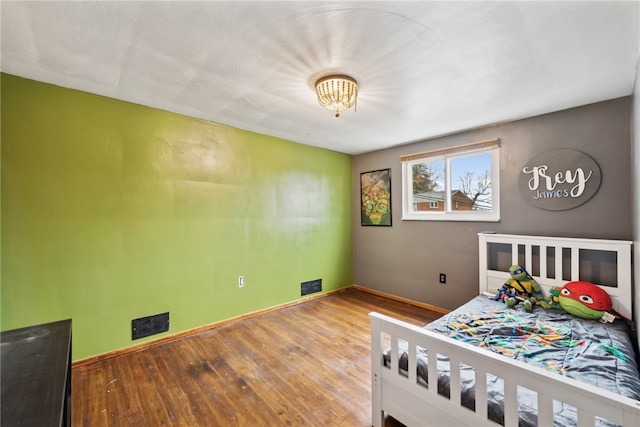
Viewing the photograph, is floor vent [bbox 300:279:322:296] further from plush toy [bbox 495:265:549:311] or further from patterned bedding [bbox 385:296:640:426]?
plush toy [bbox 495:265:549:311]

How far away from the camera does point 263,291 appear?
3.24 metres

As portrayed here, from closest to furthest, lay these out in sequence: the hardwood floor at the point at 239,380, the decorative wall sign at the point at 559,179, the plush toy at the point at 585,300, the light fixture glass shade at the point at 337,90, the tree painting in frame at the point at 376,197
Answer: the hardwood floor at the point at 239,380
the light fixture glass shade at the point at 337,90
the plush toy at the point at 585,300
the decorative wall sign at the point at 559,179
the tree painting in frame at the point at 376,197

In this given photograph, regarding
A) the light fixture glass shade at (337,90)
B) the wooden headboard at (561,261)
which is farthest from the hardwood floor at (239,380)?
the light fixture glass shade at (337,90)

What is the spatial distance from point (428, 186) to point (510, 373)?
2.73m

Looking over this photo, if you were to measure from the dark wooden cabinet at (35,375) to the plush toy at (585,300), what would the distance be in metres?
2.97

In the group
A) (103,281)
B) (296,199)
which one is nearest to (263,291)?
(296,199)

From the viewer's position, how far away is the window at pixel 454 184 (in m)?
2.90

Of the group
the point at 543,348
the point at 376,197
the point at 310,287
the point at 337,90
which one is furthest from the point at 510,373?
the point at 376,197

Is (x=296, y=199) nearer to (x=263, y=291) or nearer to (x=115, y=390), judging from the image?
(x=263, y=291)

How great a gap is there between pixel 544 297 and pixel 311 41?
2756 mm

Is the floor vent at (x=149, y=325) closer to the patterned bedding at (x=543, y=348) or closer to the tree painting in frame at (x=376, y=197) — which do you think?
the patterned bedding at (x=543, y=348)

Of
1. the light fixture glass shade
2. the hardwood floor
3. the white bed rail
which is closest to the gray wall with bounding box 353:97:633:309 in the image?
the hardwood floor

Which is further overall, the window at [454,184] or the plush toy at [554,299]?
the window at [454,184]

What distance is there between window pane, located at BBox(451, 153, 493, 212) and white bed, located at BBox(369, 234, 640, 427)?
0.60 metres
